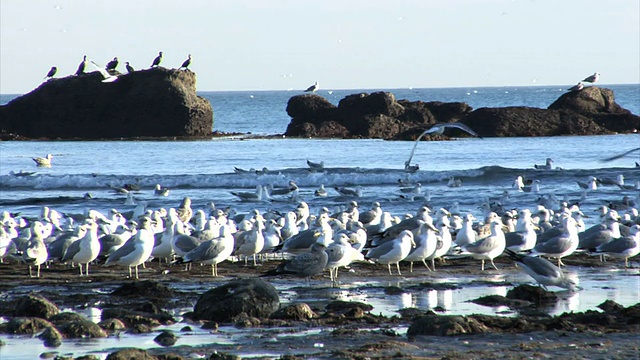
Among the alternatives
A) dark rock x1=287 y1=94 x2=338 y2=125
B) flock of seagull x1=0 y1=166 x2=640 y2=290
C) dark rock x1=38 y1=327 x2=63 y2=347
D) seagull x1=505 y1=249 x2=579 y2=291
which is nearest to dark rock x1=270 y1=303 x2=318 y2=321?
dark rock x1=38 y1=327 x2=63 y2=347

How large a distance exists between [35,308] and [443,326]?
448 centimetres

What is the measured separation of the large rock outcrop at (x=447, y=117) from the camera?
63.8 meters

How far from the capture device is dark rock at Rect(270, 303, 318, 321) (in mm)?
11007

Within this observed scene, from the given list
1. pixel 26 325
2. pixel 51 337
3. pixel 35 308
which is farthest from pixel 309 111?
pixel 51 337

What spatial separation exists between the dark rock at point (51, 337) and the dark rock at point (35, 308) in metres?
1.08

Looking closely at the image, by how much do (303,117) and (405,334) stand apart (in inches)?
2366

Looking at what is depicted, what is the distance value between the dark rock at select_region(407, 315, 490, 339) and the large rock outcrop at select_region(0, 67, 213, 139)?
63977mm

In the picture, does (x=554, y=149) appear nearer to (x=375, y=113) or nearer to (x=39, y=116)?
(x=375, y=113)

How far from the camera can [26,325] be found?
10.3 meters

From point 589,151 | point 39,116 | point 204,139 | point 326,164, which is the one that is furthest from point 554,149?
point 39,116

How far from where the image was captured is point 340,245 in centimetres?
1460

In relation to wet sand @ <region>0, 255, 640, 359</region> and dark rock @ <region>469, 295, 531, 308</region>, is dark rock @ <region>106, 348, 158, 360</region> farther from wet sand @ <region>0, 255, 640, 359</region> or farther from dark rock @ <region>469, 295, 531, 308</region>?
dark rock @ <region>469, 295, 531, 308</region>

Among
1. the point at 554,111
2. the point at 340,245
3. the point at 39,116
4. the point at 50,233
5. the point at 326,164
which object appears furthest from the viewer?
the point at 39,116

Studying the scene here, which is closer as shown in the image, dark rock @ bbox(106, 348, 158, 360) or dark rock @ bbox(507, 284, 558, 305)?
dark rock @ bbox(106, 348, 158, 360)
